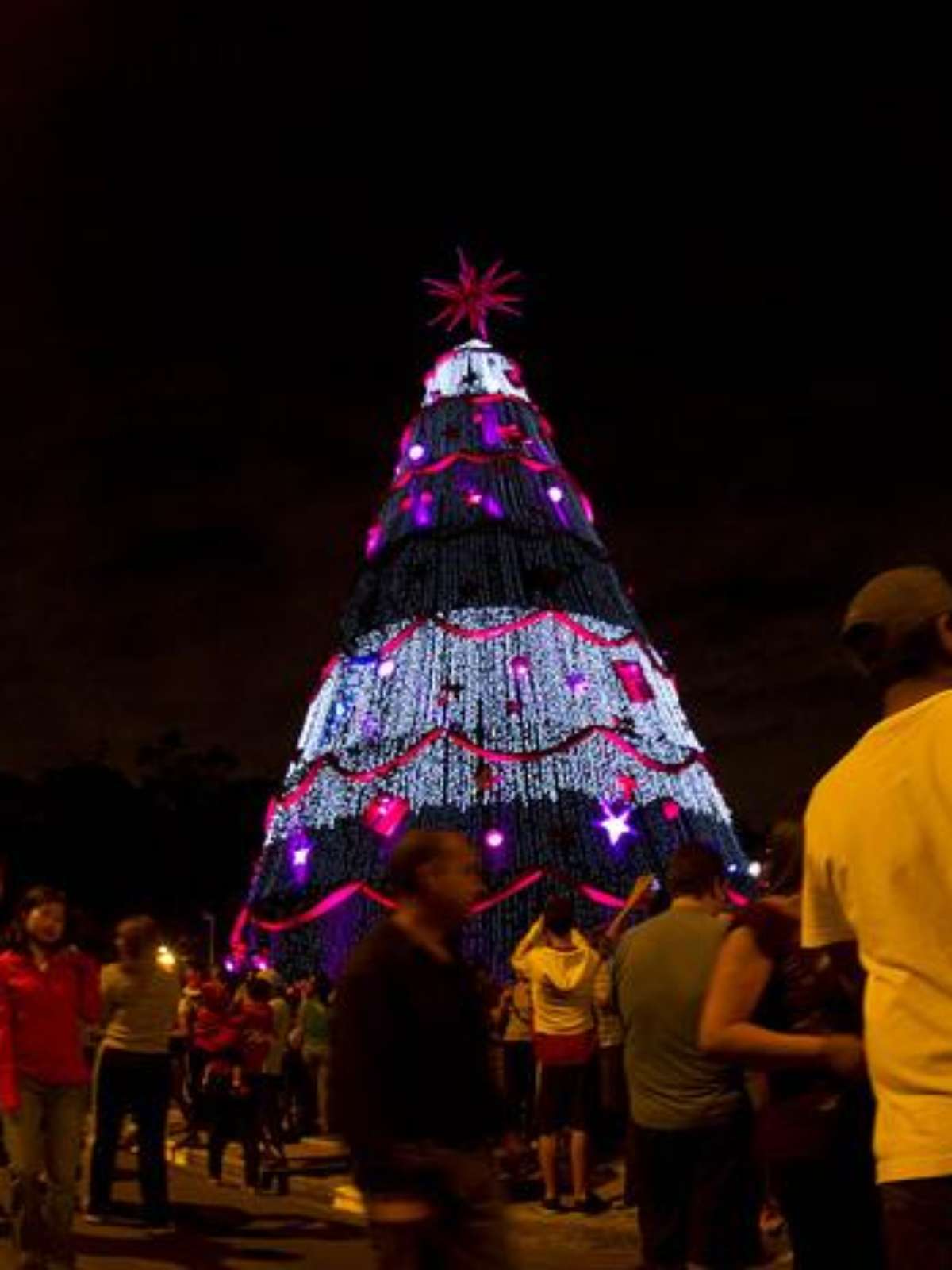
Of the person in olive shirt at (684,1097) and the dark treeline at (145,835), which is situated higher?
the dark treeline at (145,835)

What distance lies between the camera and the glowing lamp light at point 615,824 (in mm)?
23062

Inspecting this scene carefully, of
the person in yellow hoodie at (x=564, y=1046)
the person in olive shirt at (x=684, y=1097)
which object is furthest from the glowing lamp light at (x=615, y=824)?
the person in olive shirt at (x=684, y=1097)

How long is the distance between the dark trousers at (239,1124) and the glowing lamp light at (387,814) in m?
9.50

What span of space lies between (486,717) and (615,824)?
2.56m

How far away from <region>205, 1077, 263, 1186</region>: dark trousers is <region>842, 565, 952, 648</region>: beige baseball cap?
10.9 m

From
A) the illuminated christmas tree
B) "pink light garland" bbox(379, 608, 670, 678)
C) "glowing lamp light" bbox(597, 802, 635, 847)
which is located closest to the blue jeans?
the illuminated christmas tree

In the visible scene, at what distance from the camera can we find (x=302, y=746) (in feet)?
83.9

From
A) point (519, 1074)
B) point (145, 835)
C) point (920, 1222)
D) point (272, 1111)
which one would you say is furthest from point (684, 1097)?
point (145, 835)

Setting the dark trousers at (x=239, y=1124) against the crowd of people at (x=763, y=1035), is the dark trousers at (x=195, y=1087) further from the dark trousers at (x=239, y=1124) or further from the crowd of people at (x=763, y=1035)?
the crowd of people at (x=763, y=1035)

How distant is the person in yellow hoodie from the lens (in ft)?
35.8

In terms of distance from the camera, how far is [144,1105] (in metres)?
10.3

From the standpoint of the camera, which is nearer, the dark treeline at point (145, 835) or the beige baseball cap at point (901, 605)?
the beige baseball cap at point (901, 605)

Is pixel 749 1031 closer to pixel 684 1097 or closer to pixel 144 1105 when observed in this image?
pixel 684 1097

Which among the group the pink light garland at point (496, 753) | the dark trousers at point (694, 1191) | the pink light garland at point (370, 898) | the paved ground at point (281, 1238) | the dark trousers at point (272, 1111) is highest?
the pink light garland at point (496, 753)
